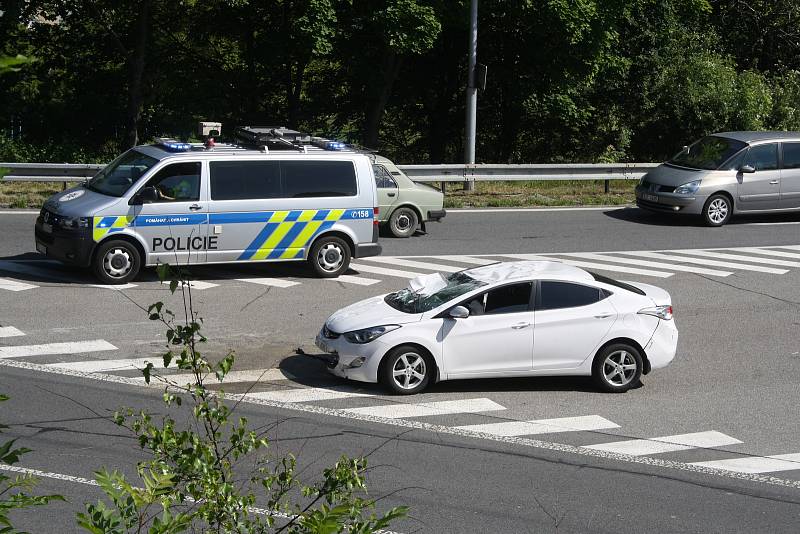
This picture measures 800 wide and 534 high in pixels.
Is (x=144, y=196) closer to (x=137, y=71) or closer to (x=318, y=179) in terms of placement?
(x=318, y=179)

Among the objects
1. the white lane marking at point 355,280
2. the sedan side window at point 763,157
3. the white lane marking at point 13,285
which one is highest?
the sedan side window at point 763,157

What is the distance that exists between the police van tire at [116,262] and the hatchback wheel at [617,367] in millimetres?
6988

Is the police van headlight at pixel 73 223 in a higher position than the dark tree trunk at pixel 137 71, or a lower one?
lower

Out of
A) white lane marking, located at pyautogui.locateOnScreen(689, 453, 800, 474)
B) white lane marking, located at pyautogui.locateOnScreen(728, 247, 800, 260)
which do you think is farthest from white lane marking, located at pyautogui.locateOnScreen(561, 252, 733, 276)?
white lane marking, located at pyautogui.locateOnScreen(689, 453, 800, 474)

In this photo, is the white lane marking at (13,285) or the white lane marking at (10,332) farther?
the white lane marking at (13,285)

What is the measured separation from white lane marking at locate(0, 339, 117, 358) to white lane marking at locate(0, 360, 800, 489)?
313mm

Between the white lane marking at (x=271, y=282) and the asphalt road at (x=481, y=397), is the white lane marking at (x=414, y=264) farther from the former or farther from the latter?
the white lane marking at (x=271, y=282)

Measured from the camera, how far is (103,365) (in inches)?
467

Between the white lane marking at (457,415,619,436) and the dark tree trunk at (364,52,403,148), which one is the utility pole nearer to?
the dark tree trunk at (364,52,403,148)

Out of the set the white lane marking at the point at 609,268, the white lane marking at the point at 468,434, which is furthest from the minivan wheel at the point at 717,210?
the white lane marking at the point at 468,434

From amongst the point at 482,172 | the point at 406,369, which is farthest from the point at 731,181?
the point at 406,369

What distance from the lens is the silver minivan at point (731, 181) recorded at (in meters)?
21.6

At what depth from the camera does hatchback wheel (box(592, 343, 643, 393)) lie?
38.2 ft

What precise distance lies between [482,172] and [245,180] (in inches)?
382
